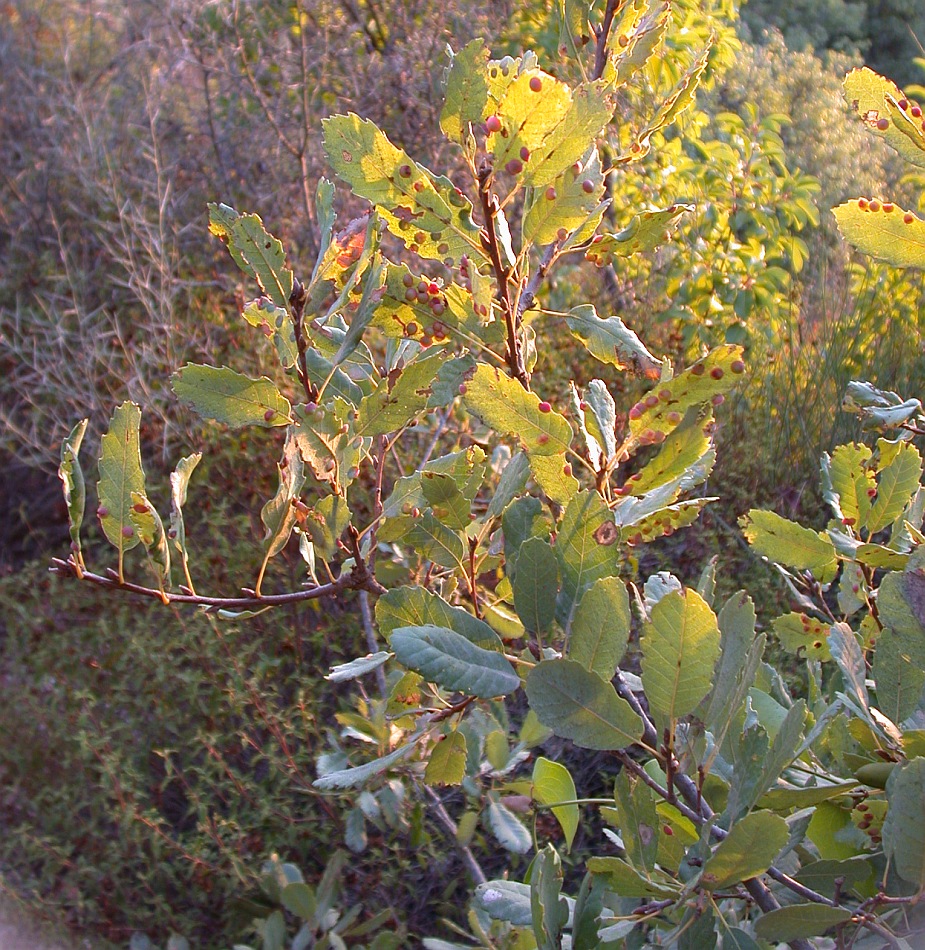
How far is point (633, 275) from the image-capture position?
4.40 meters

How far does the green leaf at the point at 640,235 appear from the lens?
87 cm

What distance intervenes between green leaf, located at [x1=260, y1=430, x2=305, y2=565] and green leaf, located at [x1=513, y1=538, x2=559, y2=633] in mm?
211

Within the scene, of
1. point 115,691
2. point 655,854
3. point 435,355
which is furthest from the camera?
point 115,691

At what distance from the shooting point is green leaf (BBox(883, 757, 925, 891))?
62cm

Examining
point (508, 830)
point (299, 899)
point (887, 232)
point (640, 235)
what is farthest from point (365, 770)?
point (299, 899)

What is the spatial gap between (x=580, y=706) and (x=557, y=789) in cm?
45

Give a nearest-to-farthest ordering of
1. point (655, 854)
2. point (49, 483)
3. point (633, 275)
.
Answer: point (655, 854)
point (633, 275)
point (49, 483)

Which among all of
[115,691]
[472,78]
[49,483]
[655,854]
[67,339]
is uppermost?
[472,78]

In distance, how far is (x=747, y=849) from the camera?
→ 24.3 inches

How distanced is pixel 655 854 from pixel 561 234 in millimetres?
507

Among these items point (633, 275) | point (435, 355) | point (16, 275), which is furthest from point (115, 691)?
point (435, 355)

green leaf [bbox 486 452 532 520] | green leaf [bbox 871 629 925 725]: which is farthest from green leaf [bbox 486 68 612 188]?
green leaf [bbox 871 629 925 725]

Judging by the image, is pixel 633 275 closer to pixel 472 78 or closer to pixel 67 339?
pixel 67 339

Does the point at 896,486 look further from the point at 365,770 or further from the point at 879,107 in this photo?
the point at 365,770
